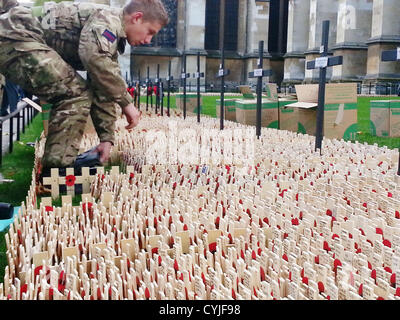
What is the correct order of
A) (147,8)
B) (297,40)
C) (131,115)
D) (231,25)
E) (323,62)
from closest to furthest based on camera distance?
(147,8) < (131,115) < (323,62) < (297,40) < (231,25)

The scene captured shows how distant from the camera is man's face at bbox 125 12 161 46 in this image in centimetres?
529

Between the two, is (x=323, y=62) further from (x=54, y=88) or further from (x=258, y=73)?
(x=54, y=88)

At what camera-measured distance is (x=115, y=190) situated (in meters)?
4.42

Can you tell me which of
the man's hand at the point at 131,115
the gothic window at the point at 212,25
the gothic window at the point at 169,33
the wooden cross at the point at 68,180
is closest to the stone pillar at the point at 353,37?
the gothic window at the point at 212,25

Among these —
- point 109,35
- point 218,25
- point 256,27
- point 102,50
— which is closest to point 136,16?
point 109,35

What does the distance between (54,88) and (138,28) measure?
1003mm

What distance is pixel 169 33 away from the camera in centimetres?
3719

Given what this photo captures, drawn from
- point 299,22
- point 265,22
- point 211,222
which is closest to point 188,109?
point 211,222

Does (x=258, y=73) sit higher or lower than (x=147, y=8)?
lower

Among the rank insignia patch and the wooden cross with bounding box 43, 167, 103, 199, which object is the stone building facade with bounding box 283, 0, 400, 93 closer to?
the rank insignia patch

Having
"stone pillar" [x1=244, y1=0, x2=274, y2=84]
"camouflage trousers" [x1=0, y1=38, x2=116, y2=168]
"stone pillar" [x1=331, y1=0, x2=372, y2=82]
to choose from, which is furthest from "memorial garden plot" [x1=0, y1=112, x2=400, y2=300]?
"stone pillar" [x1=244, y1=0, x2=274, y2=84]

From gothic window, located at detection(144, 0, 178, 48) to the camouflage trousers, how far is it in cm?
3250

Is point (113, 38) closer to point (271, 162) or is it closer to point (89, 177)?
point (89, 177)

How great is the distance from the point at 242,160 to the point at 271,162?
308 millimetres
